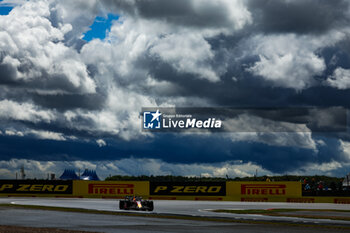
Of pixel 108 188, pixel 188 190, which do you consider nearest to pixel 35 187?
pixel 108 188

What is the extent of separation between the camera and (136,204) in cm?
3041

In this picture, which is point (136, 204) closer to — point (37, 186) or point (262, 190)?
point (262, 190)

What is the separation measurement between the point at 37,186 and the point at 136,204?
90.4 ft

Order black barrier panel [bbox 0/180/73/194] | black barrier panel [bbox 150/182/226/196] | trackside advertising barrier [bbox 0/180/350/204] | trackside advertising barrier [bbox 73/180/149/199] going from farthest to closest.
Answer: black barrier panel [bbox 0/180/73/194] < trackside advertising barrier [bbox 73/180/149/199] < black barrier panel [bbox 150/182/226/196] < trackside advertising barrier [bbox 0/180/350/204]

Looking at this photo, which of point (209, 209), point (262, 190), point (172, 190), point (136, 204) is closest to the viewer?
point (136, 204)

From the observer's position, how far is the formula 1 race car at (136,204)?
29828mm

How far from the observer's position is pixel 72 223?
20594mm

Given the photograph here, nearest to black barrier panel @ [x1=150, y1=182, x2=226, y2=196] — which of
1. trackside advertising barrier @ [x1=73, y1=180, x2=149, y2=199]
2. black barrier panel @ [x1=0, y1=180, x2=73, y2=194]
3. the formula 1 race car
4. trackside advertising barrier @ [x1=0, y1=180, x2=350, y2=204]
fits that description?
trackside advertising barrier @ [x1=0, y1=180, x2=350, y2=204]

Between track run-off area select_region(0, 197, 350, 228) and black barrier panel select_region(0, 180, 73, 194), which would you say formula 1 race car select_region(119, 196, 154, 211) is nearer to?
track run-off area select_region(0, 197, 350, 228)

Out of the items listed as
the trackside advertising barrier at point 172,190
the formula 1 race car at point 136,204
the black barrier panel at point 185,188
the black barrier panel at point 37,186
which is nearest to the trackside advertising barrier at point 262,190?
the trackside advertising barrier at point 172,190

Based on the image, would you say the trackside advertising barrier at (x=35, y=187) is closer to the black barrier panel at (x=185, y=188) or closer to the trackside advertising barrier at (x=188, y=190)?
the black barrier panel at (x=185, y=188)

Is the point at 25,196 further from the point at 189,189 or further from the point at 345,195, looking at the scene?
the point at 345,195

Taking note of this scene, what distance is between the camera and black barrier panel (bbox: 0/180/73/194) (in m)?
54.3

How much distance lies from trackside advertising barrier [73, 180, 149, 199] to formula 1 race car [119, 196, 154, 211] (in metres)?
21.5
